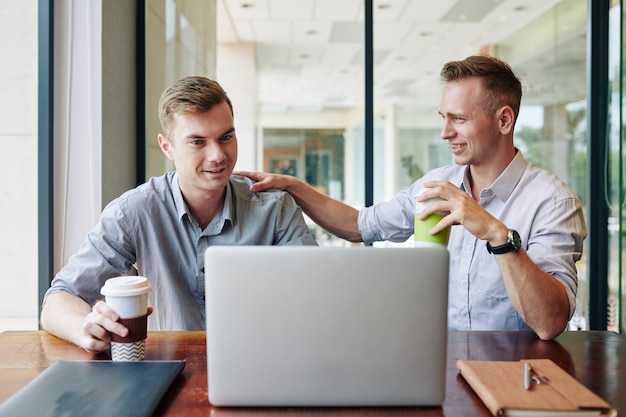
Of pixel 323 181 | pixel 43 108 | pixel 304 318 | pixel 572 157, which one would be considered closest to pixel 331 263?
pixel 304 318

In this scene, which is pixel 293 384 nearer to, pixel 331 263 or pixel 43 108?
pixel 331 263

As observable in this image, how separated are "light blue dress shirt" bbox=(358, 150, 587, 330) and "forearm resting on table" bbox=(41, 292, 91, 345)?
39.4 inches

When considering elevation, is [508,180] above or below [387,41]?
below

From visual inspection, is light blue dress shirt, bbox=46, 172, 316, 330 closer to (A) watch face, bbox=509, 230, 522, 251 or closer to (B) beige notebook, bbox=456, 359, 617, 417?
(A) watch face, bbox=509, 230, 522, 251

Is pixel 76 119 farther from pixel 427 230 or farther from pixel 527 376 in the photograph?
pixel 527 376

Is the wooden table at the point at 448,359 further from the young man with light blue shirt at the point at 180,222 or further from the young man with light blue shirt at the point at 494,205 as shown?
the young man with light blue shirt at the point at 180,222

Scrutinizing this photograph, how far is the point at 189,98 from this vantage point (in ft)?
5.39

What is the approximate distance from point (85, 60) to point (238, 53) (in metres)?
1.49

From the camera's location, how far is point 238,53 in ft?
11.7

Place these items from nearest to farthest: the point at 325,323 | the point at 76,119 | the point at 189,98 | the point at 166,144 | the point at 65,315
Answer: the point at 325,323 → the point at 65,315 → the point at 189,98 → the point at 166,144 → the point at 76,119

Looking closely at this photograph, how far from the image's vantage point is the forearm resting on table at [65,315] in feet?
4.24

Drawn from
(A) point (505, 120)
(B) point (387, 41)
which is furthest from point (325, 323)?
(B) point (387, 41)

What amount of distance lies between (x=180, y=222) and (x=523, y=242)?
40.8 inches

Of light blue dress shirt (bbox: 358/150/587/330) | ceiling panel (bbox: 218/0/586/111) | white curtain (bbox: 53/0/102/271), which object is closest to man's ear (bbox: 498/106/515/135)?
light blue dress shirt (bbox: 358/150/587/330)
